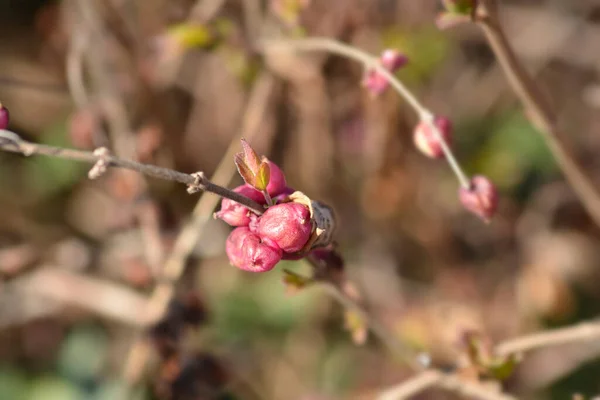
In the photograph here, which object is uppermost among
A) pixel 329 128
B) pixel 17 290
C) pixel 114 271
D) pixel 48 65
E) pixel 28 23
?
pixel 28 23

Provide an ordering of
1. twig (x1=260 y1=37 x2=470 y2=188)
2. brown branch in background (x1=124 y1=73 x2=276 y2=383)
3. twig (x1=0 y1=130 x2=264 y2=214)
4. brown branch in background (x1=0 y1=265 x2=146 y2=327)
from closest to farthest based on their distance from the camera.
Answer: twig (x1=0 y1=130 x2=264 y2=214) < twig (x1=260 y1=37 x2=470 y2=188) < brown branch in background (x1=124 y1=73 x2=276 y2=383) < brown branch in background (x1=0 y1=265 x2=146 y2=327)

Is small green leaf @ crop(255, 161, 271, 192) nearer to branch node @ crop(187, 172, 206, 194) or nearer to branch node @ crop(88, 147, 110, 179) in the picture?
branch node @ crop(187, 172, 206, 194)

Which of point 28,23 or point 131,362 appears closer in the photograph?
point 131,362

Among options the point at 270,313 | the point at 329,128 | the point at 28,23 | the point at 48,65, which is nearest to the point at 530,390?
the point at 270,313

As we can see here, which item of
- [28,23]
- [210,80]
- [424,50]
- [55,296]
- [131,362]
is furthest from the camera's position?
[28,23]

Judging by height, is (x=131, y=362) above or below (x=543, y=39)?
below

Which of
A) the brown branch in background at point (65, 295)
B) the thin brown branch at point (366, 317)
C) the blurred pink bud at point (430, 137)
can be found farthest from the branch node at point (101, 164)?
the brown branch in background at point (65, 295)

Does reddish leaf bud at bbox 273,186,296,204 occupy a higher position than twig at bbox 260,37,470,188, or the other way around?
twig at bbox 260,37,470,188

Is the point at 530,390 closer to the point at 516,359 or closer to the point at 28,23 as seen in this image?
the point at 516,359

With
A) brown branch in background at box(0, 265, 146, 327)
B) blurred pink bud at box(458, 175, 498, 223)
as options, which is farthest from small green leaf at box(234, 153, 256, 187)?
brown branch in background at box(0, 265, 146, 327)

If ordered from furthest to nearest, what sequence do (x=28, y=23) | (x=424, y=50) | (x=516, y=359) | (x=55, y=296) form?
(x=28, y=23), (x=424, y=50), (x=55, y=296), (x=516, y=359)
